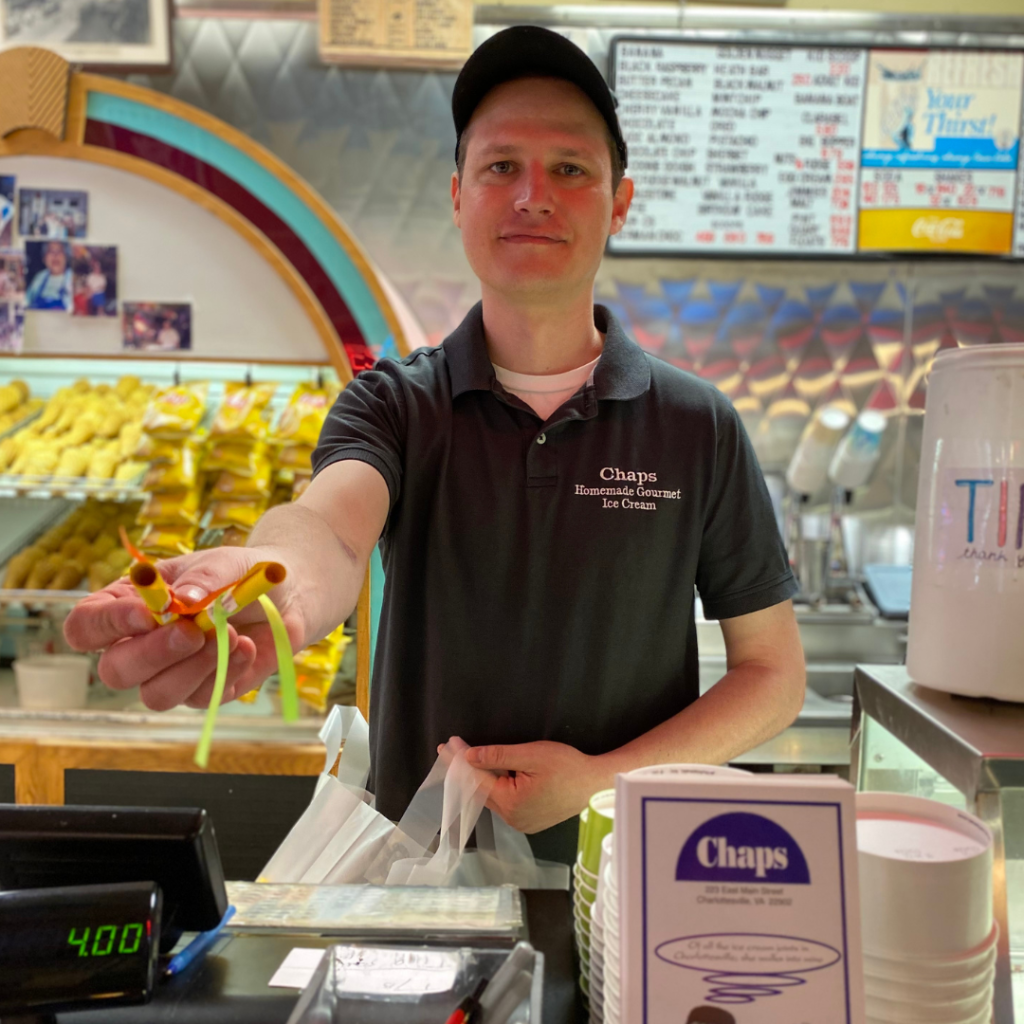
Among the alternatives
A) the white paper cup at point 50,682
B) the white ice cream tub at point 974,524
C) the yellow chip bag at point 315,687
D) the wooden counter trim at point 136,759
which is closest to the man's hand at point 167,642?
the white ice cream tub at point 974,524

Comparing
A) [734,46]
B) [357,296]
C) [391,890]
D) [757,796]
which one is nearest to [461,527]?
[391,890]

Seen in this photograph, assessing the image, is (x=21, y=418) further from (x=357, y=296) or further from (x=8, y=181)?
(x=357, y=296)

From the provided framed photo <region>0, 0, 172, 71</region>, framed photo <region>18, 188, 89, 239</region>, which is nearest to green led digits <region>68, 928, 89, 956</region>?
framed photo <region>18, 188, 89, 239</region>

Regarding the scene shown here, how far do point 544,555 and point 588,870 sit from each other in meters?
0.62

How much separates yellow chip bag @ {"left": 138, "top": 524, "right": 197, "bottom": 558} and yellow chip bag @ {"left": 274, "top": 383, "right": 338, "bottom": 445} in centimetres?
40

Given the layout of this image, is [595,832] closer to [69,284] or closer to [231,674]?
[231,674]

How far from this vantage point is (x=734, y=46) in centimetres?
313

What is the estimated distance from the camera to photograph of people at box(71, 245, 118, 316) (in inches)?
112

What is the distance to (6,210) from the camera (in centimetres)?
285

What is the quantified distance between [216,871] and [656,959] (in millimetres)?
411

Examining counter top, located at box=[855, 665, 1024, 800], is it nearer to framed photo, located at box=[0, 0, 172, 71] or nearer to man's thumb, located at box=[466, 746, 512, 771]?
man's thumb, located at box=[466, 746, 512, 771]

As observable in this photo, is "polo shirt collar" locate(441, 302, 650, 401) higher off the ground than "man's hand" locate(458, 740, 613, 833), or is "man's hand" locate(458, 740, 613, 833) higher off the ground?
"polo shirt collar" locate(441, 302, 650, 401)

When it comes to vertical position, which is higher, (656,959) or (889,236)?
(889,236)

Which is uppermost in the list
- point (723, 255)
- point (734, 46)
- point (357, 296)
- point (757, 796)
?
point (734, 46)
